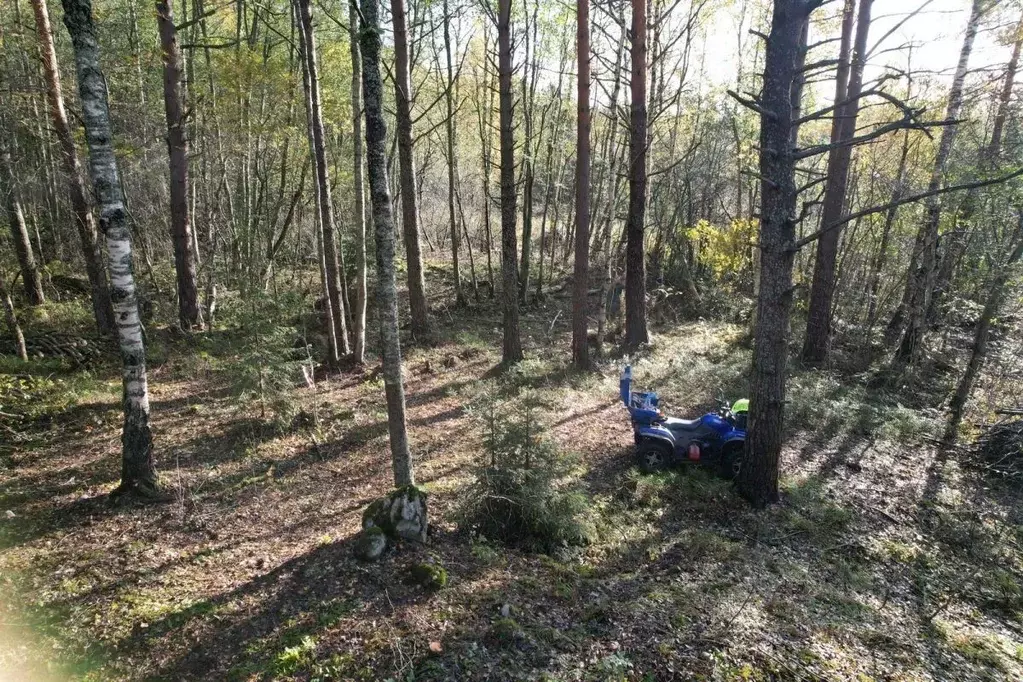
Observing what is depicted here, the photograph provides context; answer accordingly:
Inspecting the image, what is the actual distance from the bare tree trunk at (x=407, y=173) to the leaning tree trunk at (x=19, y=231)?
24.8ft

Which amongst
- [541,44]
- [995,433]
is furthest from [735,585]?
[541,44]

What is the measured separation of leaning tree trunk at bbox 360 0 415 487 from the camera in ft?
15.9

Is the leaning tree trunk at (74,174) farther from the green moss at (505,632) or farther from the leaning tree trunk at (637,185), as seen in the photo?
the green moss at (505,632)

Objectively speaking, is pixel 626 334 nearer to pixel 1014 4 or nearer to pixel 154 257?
pixel 1014 4

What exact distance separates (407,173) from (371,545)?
8.45 metres

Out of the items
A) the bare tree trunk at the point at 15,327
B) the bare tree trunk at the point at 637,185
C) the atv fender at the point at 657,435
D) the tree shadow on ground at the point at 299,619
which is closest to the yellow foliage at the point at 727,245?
the bare tree trunk at the point at 637,185

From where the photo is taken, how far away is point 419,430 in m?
9.01

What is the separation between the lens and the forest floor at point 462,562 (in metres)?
4.15

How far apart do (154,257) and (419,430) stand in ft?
46.5

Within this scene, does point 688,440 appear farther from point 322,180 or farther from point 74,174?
point 74,174

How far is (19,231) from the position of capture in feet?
40.1

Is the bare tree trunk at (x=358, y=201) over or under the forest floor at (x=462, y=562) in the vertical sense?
over

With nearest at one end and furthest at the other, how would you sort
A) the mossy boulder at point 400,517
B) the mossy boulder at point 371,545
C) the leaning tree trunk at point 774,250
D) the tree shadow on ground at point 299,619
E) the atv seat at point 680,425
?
the tree shadow on ground at point 299,619 → the mossy boulder at point 371,545 → the mossy boulder at point 400,517 → the leaning tree trunk at point 774,250 → the atv seat at point 680,425

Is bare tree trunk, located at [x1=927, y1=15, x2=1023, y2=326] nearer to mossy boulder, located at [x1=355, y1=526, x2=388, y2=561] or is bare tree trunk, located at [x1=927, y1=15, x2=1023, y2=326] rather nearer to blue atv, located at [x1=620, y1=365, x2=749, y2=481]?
blue atv, located at [x1=620, y1=365, x2=749, y2=481]
